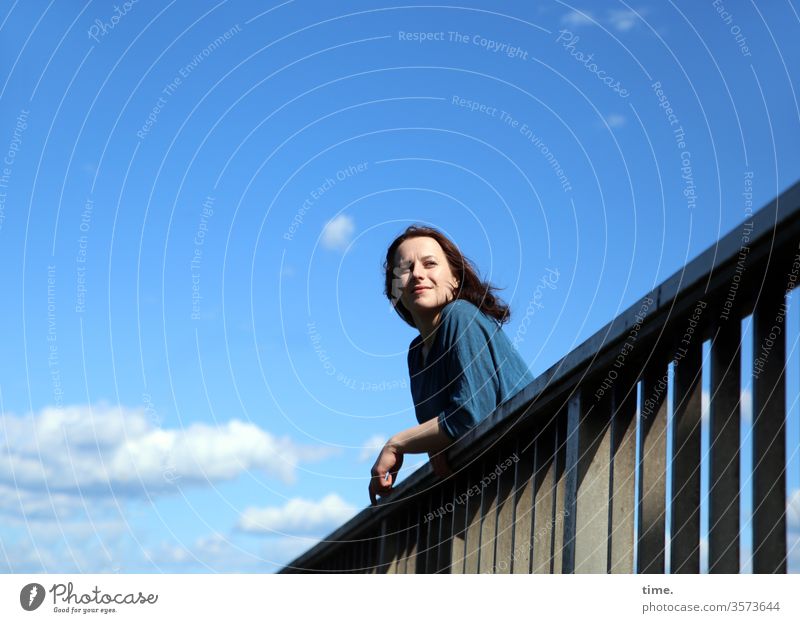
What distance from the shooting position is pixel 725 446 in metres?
1.30

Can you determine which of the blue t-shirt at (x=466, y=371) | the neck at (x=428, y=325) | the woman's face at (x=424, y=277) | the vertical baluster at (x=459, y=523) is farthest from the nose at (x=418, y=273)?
the vertical baluster at (x=459, y=523)

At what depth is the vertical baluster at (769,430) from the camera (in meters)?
1.20

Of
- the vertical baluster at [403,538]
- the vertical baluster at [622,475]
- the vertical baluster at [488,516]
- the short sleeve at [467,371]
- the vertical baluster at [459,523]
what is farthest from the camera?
the vertical baluster at [403,538]

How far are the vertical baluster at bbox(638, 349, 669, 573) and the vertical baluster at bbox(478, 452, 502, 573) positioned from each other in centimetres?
64

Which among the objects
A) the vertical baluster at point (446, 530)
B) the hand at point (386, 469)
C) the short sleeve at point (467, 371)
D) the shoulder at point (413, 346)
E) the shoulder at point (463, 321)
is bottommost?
the vertical baluster at point (446, 530)

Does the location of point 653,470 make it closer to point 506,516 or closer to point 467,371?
point 506,516

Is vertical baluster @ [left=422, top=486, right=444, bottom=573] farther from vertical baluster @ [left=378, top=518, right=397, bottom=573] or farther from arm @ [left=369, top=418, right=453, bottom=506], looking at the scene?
vertical baluster @ [left=378, top=518, right=397, bottom=573]

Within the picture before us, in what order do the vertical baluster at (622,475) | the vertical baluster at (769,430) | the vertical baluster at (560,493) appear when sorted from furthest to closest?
the vertical baluster at (560,493) → the vertical baluster at (622,475) → the vertical baluster at (769,430)

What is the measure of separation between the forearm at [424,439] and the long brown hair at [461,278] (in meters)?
0.71

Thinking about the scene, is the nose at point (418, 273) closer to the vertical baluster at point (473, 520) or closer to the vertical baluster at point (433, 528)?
the vertical baluster at point (433, 528)

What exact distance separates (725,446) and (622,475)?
0.33 m

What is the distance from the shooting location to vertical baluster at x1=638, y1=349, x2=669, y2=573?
4.87 feet
